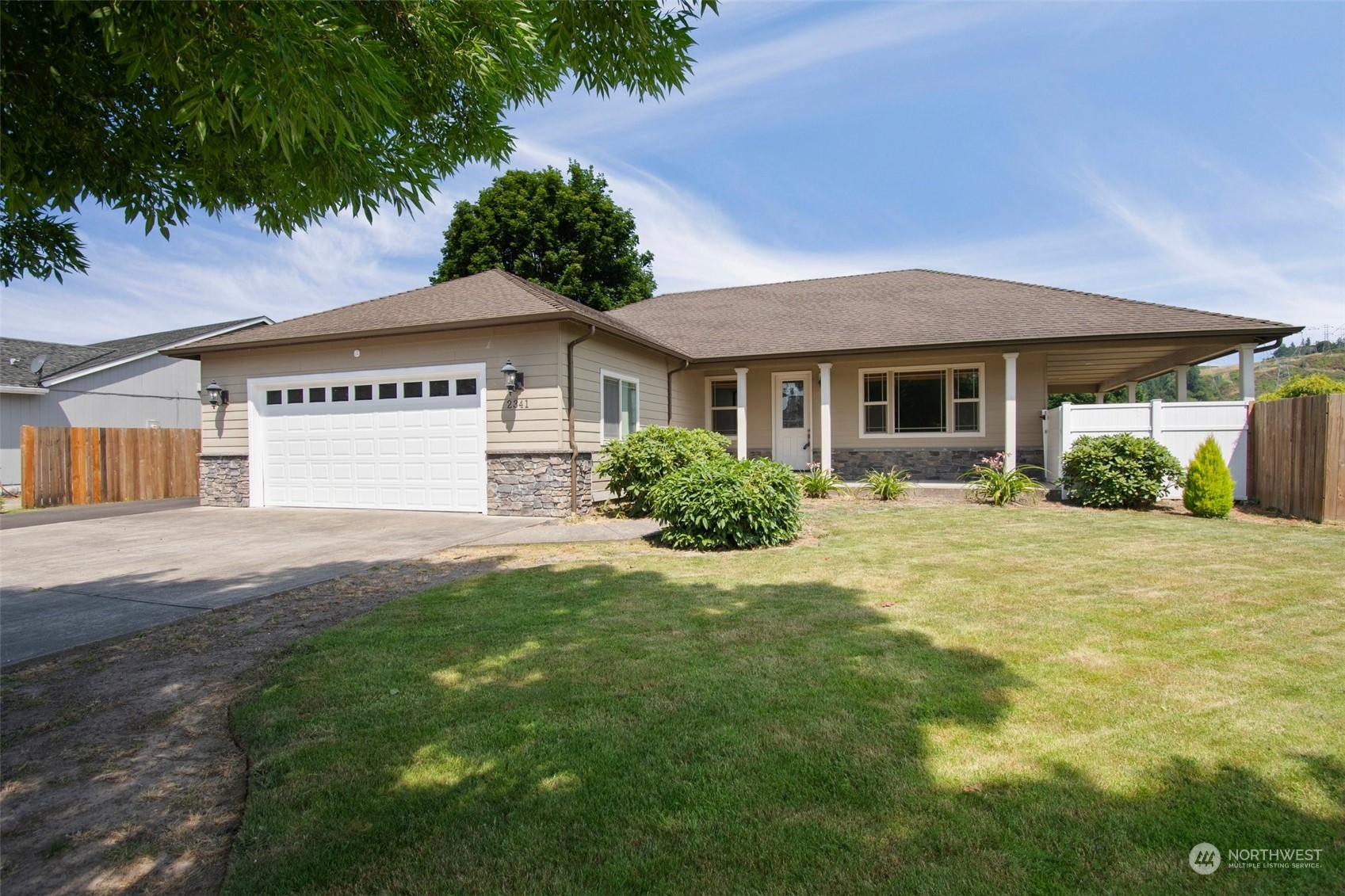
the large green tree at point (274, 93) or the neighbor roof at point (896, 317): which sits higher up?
the neighbor roof at point (896, 317)

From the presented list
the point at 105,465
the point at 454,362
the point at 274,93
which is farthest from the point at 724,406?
the point at 105,465

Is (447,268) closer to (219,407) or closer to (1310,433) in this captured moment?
(219,407)

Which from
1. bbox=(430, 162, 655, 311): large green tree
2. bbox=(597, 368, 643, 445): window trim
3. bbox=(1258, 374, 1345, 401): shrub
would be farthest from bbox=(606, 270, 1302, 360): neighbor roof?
bbox=(1258, 374, 1345, 401): shrub

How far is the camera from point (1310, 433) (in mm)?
8883

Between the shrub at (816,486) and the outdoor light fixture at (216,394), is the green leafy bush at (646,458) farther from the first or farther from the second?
the outdoor light fixture at (216,394)

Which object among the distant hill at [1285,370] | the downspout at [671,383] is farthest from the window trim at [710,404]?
the distant hill at [1285,370]

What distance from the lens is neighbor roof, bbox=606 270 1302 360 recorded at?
11.8 meters

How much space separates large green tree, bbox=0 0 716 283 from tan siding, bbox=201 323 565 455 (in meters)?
6.49

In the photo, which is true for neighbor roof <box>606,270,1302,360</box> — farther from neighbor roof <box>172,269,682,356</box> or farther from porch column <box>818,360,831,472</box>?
neighbor roof <box>172,269,682,356</box>

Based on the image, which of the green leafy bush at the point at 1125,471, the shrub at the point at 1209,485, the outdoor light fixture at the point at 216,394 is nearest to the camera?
the shrub at the point at 1209,485

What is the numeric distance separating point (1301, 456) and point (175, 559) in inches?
571

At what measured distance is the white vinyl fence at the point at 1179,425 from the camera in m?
10.4

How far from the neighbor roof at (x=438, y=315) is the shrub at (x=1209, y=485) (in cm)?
887

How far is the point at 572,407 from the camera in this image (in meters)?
10.6
